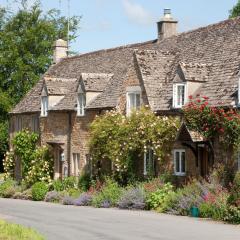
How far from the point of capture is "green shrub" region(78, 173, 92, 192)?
1449 inches

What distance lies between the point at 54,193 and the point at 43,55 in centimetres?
3254

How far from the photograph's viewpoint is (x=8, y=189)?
43500 millimetres

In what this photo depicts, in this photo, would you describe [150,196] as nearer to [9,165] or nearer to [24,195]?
[24,195]

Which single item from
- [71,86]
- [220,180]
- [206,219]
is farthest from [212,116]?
[71,86]

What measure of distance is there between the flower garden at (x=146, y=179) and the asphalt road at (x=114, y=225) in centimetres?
93

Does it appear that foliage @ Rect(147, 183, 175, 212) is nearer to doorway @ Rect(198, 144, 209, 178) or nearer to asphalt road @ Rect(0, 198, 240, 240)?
asphalt road @ Rect(0, 198, 240, 240)

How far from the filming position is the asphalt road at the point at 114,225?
20688 millimetres

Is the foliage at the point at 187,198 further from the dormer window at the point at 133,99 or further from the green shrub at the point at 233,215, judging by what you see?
the dormer window at the point at 133,99

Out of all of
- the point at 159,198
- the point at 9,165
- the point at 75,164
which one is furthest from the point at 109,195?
the point at 9,165

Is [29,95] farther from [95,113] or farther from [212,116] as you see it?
[212,116]

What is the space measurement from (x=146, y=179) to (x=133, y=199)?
3115 mm

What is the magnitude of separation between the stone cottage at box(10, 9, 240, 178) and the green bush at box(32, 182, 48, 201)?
1.88 meters

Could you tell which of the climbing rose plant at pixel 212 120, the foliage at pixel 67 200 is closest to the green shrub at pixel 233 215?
the climbing rose plant at pixel 212 120

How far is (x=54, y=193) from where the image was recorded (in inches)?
1483
